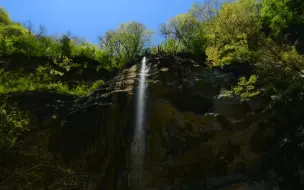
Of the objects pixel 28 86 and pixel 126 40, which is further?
pixel 126 40

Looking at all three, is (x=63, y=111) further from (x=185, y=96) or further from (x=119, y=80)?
(x=185, y=96)

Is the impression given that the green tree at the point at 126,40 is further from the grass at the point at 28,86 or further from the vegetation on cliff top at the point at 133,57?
the grass at the point at 28,86

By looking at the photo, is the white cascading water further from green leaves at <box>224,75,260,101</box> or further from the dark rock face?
green leaves at <box>224,75,260,101</box>

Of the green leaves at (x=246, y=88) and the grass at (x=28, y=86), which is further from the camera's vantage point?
the grass at (x=28, y=86)

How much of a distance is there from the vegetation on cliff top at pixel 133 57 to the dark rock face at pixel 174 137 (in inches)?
44.0

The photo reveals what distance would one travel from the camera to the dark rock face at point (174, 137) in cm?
1539

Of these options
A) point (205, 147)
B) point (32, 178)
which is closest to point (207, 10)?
point (205, 147)

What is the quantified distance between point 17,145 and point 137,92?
312 inches

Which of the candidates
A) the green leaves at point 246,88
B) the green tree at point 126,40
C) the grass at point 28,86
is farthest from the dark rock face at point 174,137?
the green tree at point 126,40

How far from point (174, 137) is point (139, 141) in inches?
59.7

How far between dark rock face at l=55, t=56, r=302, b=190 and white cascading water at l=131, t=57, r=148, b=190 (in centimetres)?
23

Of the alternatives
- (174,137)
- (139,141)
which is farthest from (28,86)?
(174,137)

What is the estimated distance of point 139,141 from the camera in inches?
619

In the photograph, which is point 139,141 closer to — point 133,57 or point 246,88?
point 246,88
